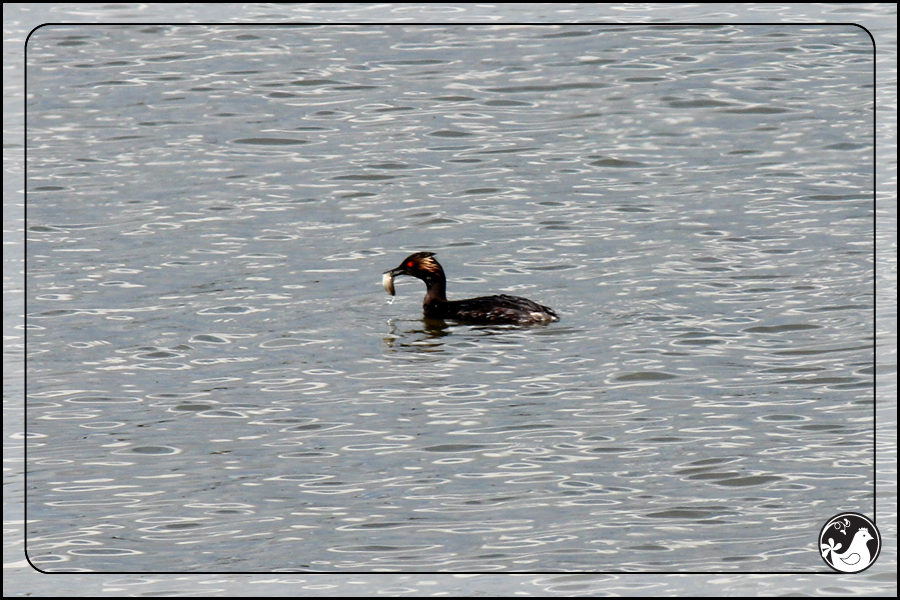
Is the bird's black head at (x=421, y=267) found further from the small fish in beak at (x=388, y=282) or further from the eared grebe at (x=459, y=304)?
the small fish in beak at (x=388, y=282)

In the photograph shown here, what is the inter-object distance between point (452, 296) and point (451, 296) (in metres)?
0.01

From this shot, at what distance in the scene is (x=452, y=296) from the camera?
47.1 ft

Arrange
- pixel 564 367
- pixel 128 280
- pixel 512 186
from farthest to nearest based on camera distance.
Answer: pixel 512 186 → pixel 128 280 → pixel 564 367

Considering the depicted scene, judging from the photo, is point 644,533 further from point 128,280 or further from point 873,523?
point 128,280

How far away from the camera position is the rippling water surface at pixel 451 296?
805cm

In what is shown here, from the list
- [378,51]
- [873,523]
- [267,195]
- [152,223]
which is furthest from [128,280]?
[873,523]

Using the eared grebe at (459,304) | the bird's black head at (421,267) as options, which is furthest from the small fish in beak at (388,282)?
the bird's black head at (421,267)

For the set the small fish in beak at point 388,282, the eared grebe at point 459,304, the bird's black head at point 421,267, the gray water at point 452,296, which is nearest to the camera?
the gray water at point 452,296

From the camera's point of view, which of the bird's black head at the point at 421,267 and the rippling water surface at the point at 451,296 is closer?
the rippling water surface at the point at 451,296

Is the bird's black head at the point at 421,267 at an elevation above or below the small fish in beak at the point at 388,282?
above

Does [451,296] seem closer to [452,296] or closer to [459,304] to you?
[452,296]

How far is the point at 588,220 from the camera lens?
15.1 metres

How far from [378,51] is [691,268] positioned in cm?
413

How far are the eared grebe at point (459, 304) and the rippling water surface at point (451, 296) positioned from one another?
178 millimetres
